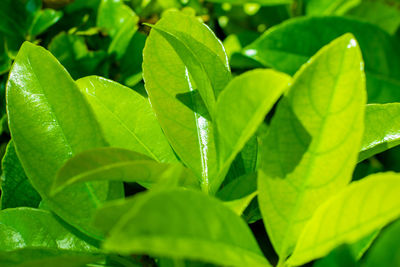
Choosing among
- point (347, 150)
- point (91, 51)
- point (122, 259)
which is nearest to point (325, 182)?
point (347, 150)

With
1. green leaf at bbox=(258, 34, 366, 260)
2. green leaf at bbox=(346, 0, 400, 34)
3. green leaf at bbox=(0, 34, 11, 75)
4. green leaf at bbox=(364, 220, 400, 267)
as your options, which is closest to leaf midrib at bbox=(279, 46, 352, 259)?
green leaf at bbox=(258, 34, 366, 260)

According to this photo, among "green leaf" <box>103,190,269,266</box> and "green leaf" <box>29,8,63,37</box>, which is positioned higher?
"green leaf" <box>29,8,63,37</box>

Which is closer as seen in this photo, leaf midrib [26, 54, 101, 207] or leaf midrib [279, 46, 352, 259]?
leaf midrib [279, 46, 352, 259]

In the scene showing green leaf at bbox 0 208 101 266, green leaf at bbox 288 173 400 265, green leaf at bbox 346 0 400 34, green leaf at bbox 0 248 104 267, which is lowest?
green leaf at bbox 0 208 101 266

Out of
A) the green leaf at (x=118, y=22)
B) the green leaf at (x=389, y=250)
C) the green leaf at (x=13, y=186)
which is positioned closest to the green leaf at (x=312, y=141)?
the green leaf at (x=389, y=250)

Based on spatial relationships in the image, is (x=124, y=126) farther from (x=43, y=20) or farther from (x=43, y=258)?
(x=43, y=20)

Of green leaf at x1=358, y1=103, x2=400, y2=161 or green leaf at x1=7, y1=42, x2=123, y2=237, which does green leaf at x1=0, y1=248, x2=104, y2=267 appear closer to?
green leaf at x1=7, y1=42, x2=123, y2=237

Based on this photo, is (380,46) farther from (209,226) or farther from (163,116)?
(209,226)
